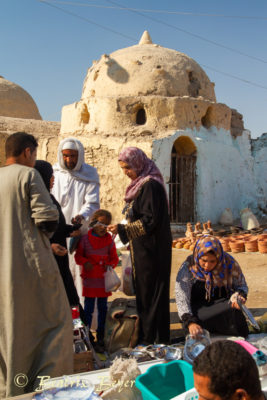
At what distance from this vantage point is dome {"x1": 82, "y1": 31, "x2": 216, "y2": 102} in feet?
34.5

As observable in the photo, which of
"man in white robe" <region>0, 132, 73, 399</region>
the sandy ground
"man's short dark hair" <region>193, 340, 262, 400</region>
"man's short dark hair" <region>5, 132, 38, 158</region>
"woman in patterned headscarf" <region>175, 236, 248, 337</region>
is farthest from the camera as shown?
the sandy ground

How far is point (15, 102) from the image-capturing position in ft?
65.9

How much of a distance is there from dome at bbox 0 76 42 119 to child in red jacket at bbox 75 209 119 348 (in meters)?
17.4

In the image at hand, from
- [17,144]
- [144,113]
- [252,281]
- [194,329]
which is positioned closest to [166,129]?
[144,113]

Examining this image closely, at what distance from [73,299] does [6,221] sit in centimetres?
120

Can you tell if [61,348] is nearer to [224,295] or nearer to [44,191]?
[44,191]

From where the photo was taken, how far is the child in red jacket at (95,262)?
351 cm

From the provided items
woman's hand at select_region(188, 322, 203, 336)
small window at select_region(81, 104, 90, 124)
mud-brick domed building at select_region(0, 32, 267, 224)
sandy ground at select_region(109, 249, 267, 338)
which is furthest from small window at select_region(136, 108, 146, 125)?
woman's hand at select_region(188, 322, 203, 336)

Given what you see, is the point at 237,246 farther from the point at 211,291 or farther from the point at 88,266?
the point at 88,266

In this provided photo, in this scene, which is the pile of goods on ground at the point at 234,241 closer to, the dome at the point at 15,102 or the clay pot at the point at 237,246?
the clay pot at the point at 237,246

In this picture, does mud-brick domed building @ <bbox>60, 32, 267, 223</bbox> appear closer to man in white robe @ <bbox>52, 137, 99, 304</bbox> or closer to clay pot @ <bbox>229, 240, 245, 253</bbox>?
clay pot @ <bbox>229, 240, 245, 253</bbox>

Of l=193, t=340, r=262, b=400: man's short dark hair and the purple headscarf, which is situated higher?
the purple headscarf

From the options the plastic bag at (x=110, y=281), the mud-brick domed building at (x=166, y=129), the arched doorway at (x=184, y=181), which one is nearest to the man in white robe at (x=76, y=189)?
the plastic bag at (x=110, y=281)

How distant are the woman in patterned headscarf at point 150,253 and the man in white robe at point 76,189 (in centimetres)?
62
